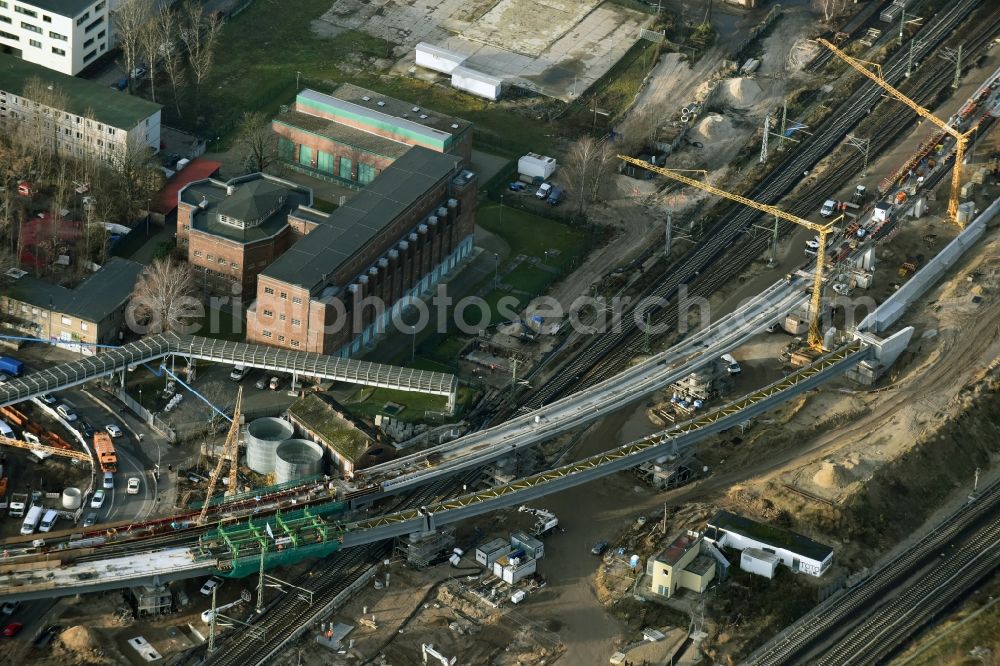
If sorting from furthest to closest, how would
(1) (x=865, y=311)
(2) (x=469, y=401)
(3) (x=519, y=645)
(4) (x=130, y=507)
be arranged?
(1) (x=865, y=311)
(2) (x=469, y=401)
(4) (x=130, y=507)
(3) (x=519, y=645)

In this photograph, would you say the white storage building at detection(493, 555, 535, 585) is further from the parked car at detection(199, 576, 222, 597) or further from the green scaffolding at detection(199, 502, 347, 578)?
the parked car at detection(199, 576, 222, 597)

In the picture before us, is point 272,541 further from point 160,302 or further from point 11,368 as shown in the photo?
point 11,368

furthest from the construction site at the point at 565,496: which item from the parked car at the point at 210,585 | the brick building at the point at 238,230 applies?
the brick building at the point at 238,230

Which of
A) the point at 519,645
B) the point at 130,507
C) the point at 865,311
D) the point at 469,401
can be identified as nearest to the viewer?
the point at 519,645

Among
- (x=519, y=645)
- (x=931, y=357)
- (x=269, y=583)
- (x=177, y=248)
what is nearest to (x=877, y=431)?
(x=931, y=357)

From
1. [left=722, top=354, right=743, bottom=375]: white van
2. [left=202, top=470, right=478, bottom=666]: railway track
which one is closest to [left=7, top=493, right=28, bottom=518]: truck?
[left=202, top=470, right=478, bottom=666]: railway track

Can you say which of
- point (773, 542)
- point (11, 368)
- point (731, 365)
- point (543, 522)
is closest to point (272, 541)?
point (543, 522)

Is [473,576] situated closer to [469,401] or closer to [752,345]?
[469,401]
